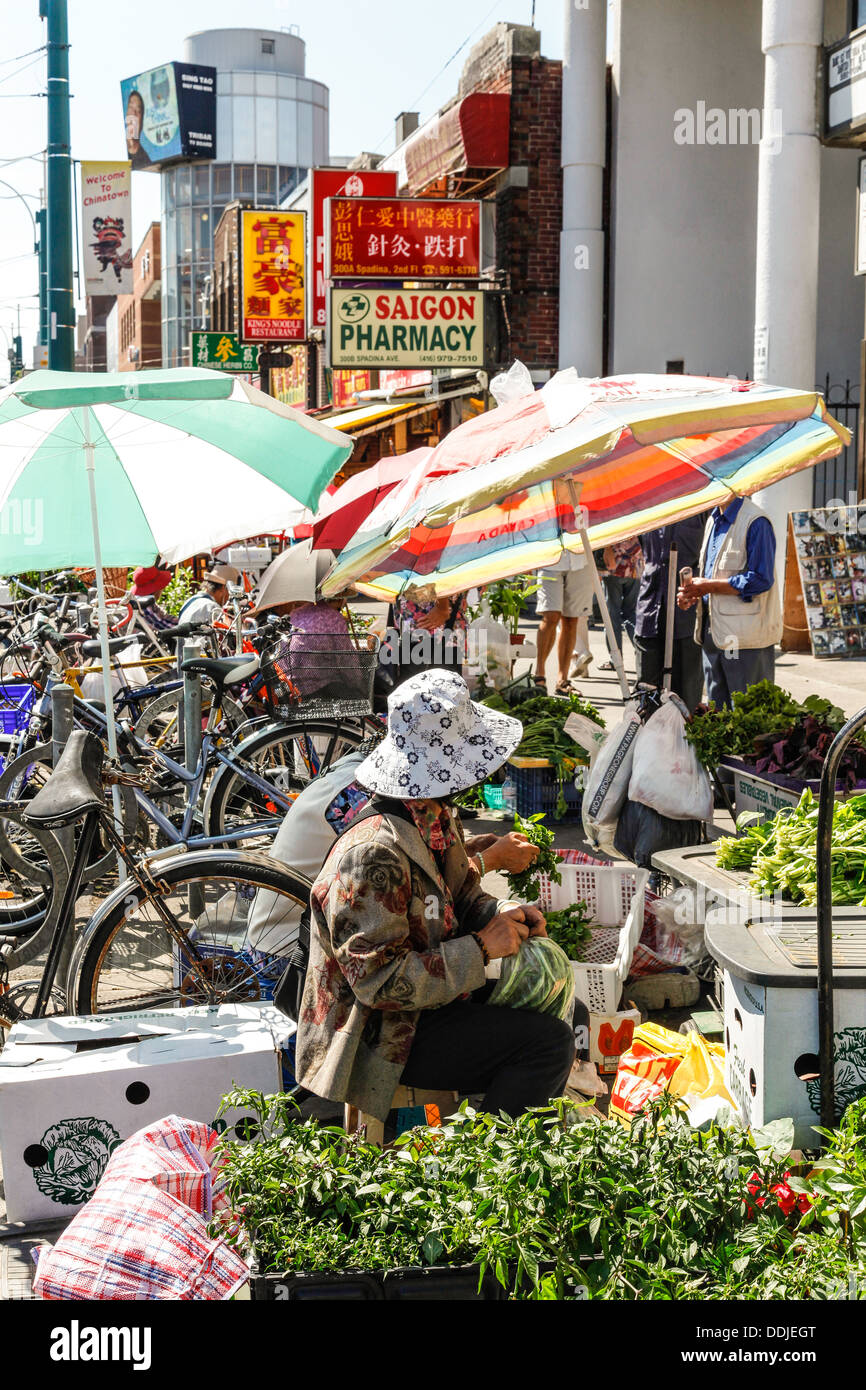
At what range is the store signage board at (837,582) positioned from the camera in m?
8.81

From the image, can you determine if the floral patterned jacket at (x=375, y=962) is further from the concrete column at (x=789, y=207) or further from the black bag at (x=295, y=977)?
the concrete column at (x=789, y=207)

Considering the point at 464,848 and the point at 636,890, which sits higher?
the point at 464,848

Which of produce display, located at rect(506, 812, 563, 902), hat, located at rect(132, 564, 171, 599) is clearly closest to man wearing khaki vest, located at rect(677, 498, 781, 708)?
produce display, located at rect(506, 812, 563, 902)

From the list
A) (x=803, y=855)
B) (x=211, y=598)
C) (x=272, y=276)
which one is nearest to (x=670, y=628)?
(x=803, y=855)

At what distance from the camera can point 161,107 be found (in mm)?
80438

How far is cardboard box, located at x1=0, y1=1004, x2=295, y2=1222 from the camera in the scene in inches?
142

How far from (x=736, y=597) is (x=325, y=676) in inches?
91.9

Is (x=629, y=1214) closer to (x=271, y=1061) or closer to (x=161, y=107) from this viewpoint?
(x=271, y=1061)

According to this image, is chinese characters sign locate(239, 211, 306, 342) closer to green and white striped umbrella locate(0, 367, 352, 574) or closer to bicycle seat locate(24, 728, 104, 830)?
green and white striped umbrella locate(0, 367, 352, 574)

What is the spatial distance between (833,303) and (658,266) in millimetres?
2440

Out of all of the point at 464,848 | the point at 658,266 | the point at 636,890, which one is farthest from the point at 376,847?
the point at 658,266

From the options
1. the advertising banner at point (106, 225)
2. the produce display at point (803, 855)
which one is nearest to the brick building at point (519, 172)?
the advertising banner at point (106, 225)

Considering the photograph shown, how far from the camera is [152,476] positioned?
18.9 feet

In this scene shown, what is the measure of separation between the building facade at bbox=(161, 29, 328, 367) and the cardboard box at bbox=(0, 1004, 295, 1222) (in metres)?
72.0
